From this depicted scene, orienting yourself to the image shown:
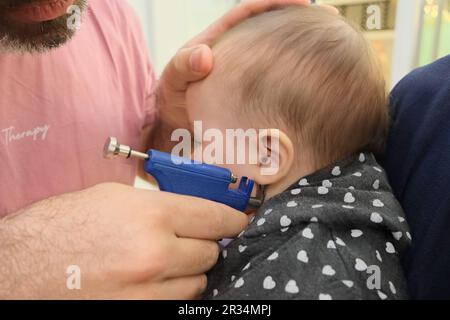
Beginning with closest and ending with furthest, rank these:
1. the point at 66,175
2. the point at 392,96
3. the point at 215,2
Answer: the point at 392,96
the point at 66,175
the point at 215,2

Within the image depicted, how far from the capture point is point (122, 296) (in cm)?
58

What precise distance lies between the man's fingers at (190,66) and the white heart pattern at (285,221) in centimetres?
27

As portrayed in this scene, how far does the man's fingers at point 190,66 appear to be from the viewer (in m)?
0.73

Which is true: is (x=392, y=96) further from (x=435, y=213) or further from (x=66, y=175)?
(x=66, y=175)

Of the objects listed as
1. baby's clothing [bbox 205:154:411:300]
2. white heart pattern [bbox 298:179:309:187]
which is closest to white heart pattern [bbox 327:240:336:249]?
baby's clothing [bbox 205:154:411:300]

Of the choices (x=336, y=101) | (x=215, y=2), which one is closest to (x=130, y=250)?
(x=336, y=101)

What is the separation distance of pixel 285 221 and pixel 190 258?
0.14m

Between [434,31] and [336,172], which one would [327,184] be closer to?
[336,172]

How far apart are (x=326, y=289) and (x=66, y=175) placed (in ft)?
1.86

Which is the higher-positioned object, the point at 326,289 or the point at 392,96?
the point at 392,96

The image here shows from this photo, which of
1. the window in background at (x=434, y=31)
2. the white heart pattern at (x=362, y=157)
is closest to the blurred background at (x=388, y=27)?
the window in background at (x=434, y=31)

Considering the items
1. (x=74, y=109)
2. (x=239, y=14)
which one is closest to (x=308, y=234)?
(x=239, y=14)

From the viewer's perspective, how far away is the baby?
583 millimetres

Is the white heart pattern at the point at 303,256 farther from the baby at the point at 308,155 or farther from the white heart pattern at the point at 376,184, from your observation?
the white heart pattern at the point at 376,184
